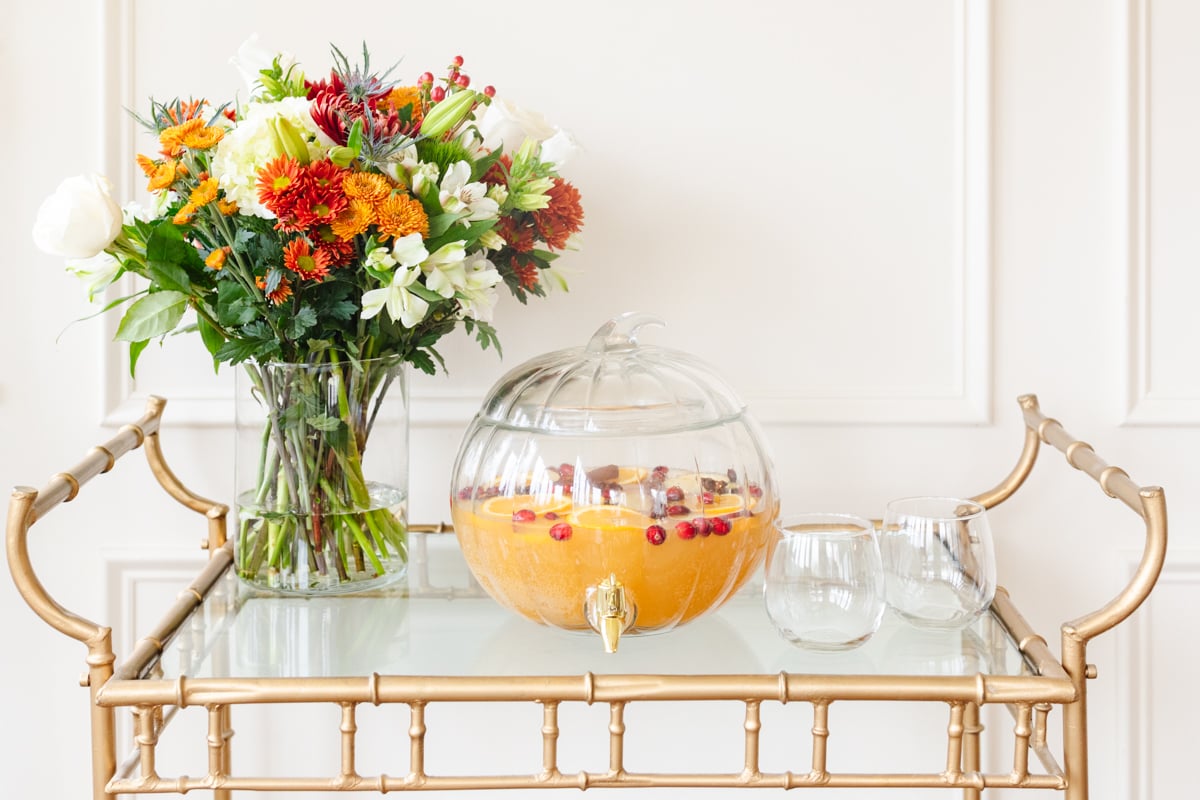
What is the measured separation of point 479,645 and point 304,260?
1.27 ft

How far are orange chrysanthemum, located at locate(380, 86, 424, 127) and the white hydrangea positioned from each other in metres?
0.08

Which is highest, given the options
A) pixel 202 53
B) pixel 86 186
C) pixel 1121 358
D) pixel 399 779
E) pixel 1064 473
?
pixel 202 53

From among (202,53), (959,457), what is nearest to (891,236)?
(959,457)

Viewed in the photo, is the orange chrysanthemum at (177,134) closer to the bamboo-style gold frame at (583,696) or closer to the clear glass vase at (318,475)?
the clear glass vase at (318,475)

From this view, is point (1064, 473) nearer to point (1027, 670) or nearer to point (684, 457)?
point (1027, 670)

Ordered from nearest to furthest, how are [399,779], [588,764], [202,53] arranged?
1. [399,779]
2. [202,53]
3. [588,764]

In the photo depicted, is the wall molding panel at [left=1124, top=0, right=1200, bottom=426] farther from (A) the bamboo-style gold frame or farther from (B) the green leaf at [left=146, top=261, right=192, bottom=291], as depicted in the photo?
(B) the green leaf at [left=146, top=261, right=192, bottom=291]

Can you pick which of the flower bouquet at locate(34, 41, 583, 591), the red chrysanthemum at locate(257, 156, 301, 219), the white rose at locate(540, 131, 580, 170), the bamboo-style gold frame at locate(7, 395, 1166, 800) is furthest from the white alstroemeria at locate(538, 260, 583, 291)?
the bamboo-style gold frame at locate(7, 395, 1166, 800)

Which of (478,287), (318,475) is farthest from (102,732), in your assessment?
(478,287)

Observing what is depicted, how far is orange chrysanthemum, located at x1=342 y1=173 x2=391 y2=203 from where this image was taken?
973 mm

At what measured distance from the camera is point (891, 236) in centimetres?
136

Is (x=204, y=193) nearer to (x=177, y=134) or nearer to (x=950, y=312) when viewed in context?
(x=177, y=134)

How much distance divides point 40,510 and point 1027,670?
0.87 metres

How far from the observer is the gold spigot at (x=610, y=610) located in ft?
3.09
